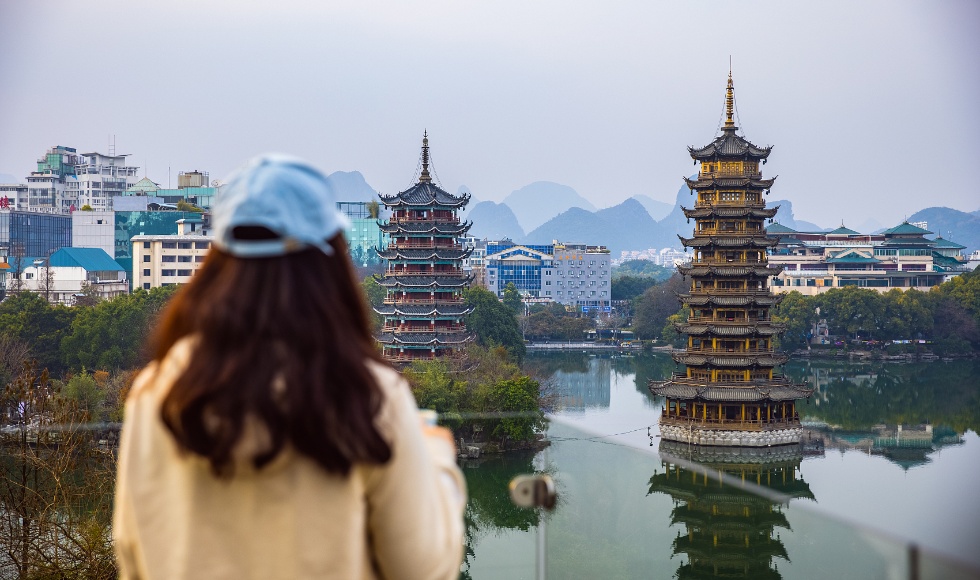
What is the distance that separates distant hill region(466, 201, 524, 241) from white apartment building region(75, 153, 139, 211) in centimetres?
11234

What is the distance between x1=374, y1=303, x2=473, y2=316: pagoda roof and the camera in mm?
17625

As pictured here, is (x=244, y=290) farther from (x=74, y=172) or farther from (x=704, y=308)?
(x=74, y=172)

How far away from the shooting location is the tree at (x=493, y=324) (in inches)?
885

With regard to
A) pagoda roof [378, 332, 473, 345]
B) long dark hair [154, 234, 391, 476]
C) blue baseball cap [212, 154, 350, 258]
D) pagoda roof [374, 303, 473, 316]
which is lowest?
pagoda roof [378, 332, 473, 345]

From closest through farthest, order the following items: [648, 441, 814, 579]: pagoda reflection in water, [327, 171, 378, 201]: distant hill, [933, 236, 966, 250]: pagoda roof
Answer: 1. [648, 441, 814, 579]: pagoda reflection in water
2. [933, 236, 966, 250]: pagoda roof
3. [327, 171, 378, 201]: distant hill

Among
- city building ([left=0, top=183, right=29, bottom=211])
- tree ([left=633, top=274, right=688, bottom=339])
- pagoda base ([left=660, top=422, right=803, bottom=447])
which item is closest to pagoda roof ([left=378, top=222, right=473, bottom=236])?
pagoda base ([left=660, top=422, right=803, bottom=447])

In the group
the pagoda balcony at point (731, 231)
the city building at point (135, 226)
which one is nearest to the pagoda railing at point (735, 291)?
the pagoda balcony at point (731, 231)

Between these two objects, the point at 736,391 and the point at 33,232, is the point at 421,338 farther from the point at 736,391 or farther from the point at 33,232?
the point at 33,232


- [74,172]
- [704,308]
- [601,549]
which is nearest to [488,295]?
[704,308]

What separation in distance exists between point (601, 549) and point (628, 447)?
2.15ft

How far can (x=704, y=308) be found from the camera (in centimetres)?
1612

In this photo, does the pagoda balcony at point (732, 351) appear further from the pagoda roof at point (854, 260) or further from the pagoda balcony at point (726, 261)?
the pagoda roof at point (854, 260)

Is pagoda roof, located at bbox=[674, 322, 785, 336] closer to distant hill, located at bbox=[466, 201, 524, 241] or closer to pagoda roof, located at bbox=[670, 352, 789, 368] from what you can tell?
pagoda roof, located at bbox=[670, 352, 789, 368]

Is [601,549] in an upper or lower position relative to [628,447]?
lower
